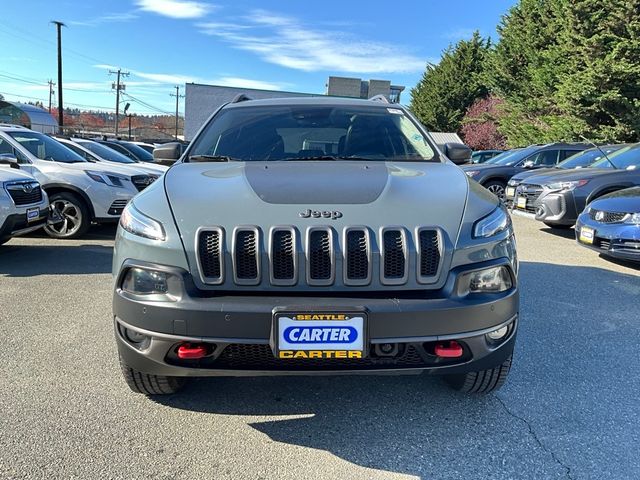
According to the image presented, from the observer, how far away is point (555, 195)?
7.97 meters

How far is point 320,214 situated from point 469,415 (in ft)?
4.64

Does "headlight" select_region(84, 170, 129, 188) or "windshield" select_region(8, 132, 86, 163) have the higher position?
"windshield" select_region(8, 132, 86, 163)

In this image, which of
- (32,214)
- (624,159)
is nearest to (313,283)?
(32,214)

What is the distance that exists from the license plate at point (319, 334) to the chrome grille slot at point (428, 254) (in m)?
0.36

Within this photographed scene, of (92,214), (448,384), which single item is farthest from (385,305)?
(92,214)

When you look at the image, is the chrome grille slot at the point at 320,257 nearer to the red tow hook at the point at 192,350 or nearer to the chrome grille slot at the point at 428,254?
the chrome grille slot at the point at 428,254

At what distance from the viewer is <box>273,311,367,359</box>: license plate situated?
2.11 metres

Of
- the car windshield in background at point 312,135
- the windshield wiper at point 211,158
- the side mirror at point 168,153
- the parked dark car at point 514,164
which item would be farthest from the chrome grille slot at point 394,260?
the parked dark car at point 514,164

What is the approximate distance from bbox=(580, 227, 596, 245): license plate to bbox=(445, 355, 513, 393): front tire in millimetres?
4210

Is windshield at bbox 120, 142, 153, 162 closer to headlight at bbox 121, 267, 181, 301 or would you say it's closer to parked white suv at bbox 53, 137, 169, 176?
parked white suv at bbox 53, 137, 169, 176

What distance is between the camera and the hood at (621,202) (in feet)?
19.0

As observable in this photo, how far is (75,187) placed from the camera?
7457mm

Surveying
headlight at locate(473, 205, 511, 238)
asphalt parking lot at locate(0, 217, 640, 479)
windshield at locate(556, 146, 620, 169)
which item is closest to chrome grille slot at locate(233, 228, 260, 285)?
asphalt parking lot at locate(0, 217, 640, 479)

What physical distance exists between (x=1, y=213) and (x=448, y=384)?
5.39 m
